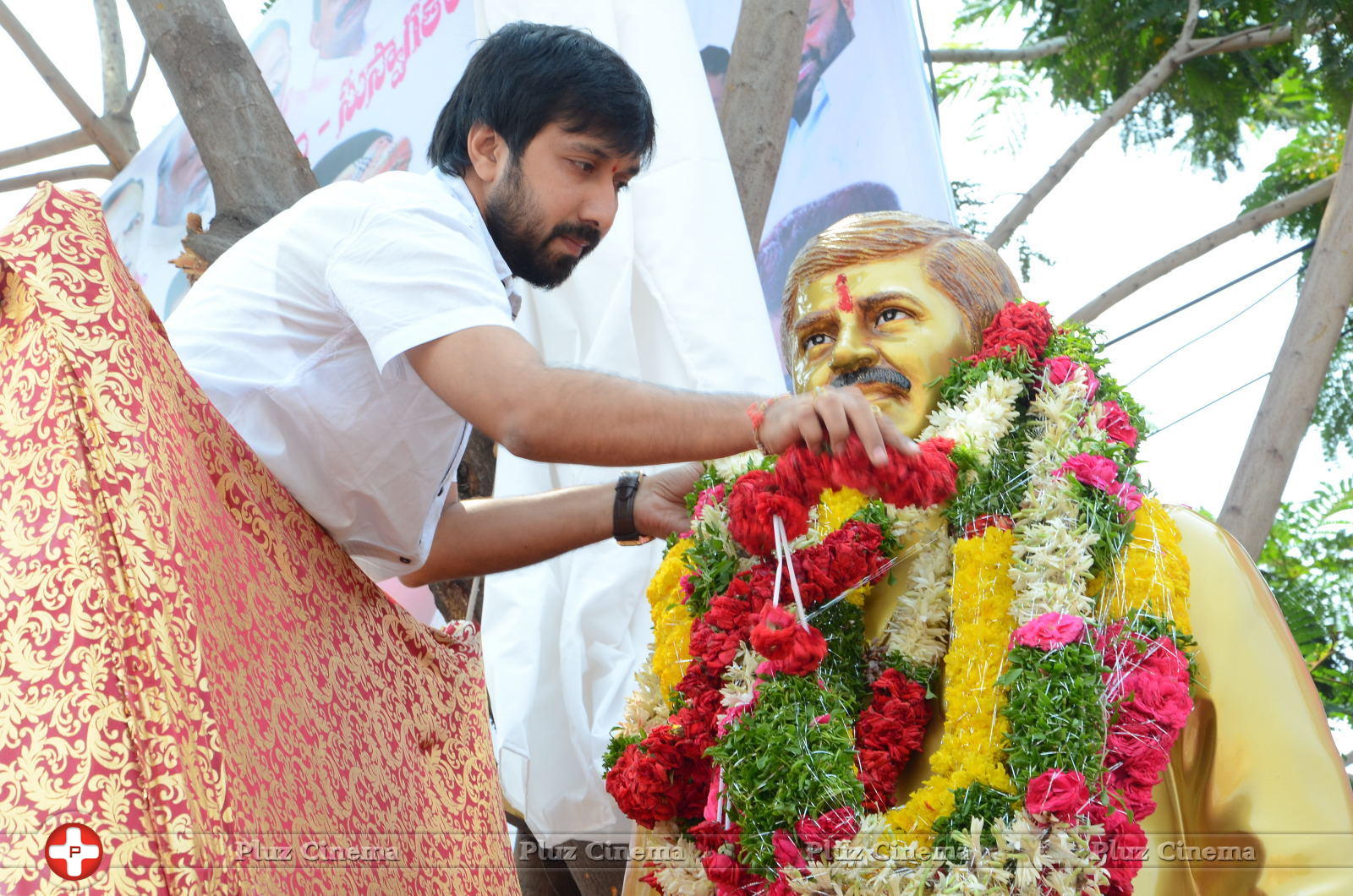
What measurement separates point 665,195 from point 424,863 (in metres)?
2.03

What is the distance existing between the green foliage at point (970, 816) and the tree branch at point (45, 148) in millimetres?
5143

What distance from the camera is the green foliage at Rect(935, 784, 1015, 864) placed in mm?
2092

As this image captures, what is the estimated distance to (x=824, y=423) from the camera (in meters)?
1.77

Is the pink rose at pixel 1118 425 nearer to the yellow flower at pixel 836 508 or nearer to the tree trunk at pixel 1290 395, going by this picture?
the yellow flower at pixel 836 508

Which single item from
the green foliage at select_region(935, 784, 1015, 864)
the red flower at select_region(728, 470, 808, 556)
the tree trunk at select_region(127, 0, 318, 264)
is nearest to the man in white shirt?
the red flower at select_region(728, 470, 808, 556)

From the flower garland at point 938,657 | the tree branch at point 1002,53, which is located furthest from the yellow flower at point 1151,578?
the tree branch at point 1002,53

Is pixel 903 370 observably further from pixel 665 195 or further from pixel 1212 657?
pixel 665 195

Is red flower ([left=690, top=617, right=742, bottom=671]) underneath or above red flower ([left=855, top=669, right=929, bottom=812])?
above

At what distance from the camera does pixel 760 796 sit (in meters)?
2.22

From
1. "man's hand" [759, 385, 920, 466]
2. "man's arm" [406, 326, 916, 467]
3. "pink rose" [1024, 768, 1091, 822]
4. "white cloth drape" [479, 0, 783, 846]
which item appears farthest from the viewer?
"white cloth drape" [479, 0, 783, 846]

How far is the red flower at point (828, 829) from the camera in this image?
7.03 ft

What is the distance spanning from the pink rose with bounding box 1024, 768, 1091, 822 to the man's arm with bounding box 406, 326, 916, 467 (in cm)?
61

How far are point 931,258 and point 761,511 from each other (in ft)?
2.80

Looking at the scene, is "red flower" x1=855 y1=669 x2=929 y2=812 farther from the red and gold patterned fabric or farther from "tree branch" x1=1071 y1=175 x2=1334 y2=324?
"tree branch" x1=1071 y1=175 x2=1334 y2=324
